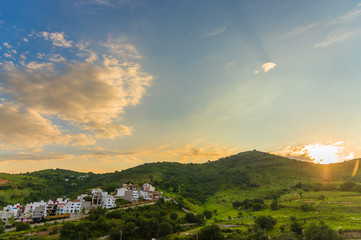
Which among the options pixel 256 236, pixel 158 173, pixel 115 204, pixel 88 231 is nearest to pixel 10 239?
pixel 88 231

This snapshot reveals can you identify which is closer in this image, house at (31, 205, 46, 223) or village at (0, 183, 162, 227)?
village at (0, 183, 162, 227)

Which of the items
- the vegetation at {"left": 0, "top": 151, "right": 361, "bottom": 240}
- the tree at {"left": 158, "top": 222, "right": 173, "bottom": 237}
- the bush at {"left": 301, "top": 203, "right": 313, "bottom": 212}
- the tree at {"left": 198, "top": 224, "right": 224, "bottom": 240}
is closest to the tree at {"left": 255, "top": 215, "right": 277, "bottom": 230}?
the vegetation at {"left": 0, "top": 151, "right": 361, "bottom": 240}

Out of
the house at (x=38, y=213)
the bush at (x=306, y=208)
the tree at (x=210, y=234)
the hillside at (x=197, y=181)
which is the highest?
the hillside at (x=197, y=181)

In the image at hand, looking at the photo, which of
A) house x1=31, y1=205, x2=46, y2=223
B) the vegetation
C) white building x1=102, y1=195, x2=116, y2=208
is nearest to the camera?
the vegetation

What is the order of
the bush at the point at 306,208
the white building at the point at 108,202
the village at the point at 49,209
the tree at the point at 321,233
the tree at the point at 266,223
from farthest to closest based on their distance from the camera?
the white building at the point at 108,202, the bush at the point at 306,208, the village at the point at 49,209, the tree at the point at 266,223, the tree at the point at 321,233

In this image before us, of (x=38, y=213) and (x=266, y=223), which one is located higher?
(x=38, y=213)

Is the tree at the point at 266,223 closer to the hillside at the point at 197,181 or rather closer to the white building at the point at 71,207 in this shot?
the hillside at the point at 197,181

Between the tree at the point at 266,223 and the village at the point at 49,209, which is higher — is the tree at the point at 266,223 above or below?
below

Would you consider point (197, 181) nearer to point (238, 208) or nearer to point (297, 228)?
point (238, 208)

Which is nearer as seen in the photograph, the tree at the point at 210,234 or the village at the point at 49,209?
the tree at the point at 210,234

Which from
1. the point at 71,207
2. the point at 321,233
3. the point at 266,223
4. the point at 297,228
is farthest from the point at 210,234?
the point at 71,207

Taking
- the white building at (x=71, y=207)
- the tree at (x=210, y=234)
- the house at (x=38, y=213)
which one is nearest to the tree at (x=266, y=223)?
the tree at (x=210, y=234)

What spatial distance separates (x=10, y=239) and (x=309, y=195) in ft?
379

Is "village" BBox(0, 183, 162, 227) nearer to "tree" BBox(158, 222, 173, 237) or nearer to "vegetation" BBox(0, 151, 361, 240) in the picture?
"vegetation" BBox(0, 151, 361, 240)
